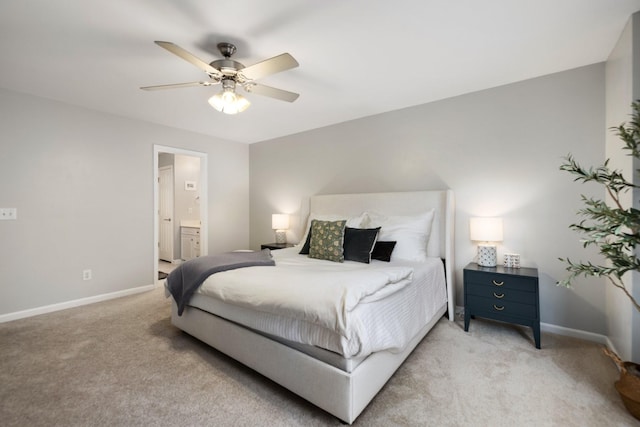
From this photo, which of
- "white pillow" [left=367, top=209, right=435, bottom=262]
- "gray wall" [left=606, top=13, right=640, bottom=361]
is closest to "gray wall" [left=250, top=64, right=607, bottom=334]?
"gray wall" [left=606, top=13, right=640, bottom=361]

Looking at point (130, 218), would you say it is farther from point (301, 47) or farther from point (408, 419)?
point (408, 419)

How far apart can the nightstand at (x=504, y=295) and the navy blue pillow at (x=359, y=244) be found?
903 millimetres

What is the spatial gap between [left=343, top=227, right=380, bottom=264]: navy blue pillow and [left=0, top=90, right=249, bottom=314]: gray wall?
2.92m

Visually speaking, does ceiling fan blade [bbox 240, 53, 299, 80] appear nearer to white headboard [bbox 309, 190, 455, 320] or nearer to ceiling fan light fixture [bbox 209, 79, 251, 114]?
ceiling fan light fixture [bbox 209, 79, 251, 114]

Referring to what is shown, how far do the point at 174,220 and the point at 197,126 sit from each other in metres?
2.57

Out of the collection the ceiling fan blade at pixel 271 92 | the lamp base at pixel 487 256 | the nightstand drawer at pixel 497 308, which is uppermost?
the ceiling fan blade at pixel 271 92

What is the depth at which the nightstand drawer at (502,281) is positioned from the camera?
7.53 feet

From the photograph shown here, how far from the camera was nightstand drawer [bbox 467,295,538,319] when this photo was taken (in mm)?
2301

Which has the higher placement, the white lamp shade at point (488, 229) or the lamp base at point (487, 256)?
the white lamp shade at point (488, 229)

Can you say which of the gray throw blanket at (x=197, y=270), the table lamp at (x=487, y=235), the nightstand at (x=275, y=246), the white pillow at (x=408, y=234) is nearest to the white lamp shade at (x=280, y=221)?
the nightstand at (x=275, y=246)

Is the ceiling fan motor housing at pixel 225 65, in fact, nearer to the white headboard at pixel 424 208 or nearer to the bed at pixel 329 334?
the bed at pixel 329 334

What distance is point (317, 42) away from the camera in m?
2.11

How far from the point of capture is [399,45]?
7.00ft

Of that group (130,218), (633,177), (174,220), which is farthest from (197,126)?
(633,177)
